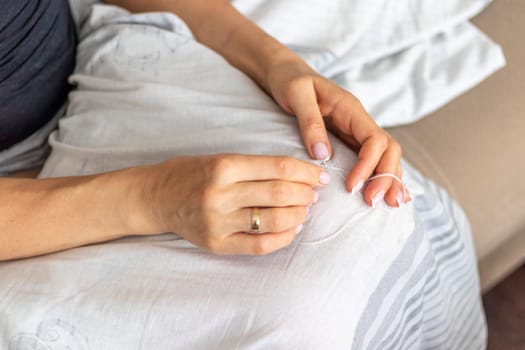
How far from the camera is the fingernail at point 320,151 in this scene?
71cm

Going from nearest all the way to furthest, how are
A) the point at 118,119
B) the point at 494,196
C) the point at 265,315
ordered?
the point at 265,315 < the point at 118,119 < the point at 494,196

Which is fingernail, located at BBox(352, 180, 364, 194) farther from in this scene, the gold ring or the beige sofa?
the beige sofa

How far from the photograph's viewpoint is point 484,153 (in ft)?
3.16

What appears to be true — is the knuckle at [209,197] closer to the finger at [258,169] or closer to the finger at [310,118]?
the finger at [258,169]

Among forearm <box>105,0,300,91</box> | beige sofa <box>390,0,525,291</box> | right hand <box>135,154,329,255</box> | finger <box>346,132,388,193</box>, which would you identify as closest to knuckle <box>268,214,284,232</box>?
right hand <box>135,154,329,255</box>

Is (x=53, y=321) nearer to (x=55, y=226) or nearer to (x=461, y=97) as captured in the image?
(x=55, y=226)

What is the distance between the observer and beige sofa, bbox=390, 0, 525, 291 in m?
0.95

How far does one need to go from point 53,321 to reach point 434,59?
2.36 ft

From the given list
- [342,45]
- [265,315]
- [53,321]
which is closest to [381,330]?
[265,315]

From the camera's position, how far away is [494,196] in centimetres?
97

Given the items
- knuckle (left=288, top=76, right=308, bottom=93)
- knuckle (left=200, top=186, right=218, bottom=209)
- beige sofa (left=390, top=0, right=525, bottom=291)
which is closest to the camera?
knuckle (left=200, top=186, right=218, bottom=209)

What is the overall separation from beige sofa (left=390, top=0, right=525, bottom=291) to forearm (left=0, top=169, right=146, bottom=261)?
476mm

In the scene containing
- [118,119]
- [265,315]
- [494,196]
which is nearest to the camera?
[265,315]

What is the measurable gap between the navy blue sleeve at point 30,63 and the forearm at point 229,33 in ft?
0.51
